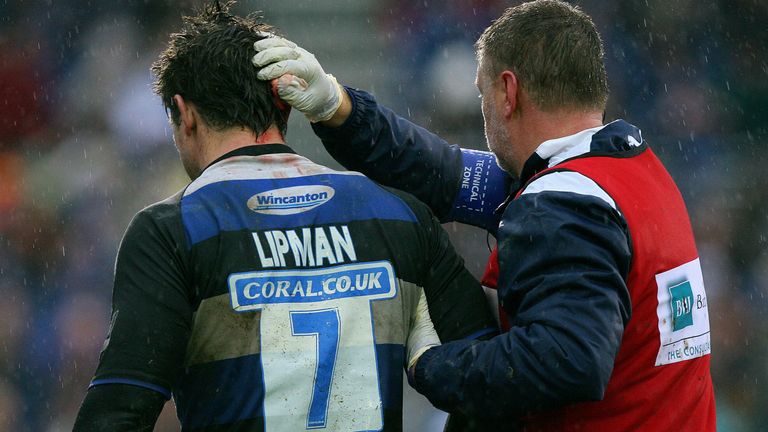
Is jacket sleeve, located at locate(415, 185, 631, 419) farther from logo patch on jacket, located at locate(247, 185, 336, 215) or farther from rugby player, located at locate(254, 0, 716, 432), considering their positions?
logo patch on jacket, located at locate(247, 185, 336, 215)

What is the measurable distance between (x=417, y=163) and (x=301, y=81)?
1.91 ft

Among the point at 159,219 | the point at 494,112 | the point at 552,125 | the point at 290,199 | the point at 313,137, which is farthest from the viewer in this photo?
the point at 313,137

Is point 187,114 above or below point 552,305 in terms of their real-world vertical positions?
above

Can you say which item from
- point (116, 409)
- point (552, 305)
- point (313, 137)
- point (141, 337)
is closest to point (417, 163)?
point (552, 305)

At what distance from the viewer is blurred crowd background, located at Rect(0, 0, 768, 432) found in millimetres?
6535

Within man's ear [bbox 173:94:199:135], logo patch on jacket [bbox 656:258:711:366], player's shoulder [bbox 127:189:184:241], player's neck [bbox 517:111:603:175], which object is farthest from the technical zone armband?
player's shoulder [bbox 127:189:184:241]

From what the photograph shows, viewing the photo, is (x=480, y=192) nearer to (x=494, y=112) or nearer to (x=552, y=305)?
(x=494, y=112)

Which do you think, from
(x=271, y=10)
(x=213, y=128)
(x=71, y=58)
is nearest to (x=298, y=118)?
(x=271, y=10)

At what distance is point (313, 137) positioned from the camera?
7254 mm

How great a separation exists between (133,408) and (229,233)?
45 centimetres

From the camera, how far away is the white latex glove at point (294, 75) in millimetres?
2545

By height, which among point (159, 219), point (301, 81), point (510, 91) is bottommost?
point (159, 219)

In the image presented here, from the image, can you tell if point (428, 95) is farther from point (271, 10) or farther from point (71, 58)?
point (71, 58)

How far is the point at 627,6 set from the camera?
24.4ft
